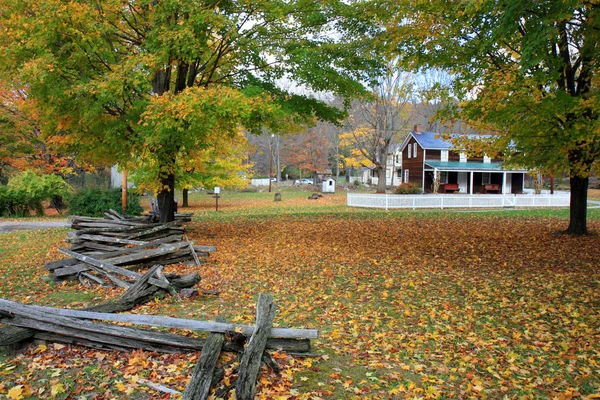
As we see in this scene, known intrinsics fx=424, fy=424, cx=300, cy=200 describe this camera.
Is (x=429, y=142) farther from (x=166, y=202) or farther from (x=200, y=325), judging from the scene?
(x=200, y=325)

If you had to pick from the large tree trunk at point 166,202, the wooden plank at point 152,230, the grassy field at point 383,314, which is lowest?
the grassy field at point 383,314

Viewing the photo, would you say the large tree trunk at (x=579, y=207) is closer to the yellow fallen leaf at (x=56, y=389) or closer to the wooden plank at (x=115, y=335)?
the wooden plank at (x=115, y=335)

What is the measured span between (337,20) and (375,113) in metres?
22.4

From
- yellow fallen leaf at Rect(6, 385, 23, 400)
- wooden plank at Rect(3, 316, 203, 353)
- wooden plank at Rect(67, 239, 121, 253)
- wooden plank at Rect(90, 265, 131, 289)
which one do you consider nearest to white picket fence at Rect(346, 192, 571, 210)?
wooden plank at Rect(67, 239, 121, 253)

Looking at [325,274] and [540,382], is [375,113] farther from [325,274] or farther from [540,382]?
[540,382]

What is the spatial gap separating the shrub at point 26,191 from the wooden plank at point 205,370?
2090cm

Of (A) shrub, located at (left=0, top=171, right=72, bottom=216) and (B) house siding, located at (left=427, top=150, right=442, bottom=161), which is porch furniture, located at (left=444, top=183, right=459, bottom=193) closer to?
(B) house siding, located at (left=427, top=150, right=442, bottom=161)

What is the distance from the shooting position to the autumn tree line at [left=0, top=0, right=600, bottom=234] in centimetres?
978

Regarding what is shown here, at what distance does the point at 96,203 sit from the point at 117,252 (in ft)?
49.5

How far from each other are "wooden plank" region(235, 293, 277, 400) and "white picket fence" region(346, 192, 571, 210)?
2029 centimetres

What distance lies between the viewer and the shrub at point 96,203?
22.0 m

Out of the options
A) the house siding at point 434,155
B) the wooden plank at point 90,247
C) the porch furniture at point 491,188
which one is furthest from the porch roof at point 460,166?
the wooden plank at point 90,247

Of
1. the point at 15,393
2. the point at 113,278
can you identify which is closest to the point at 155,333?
the point at 15,393

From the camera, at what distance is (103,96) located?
9.76m
